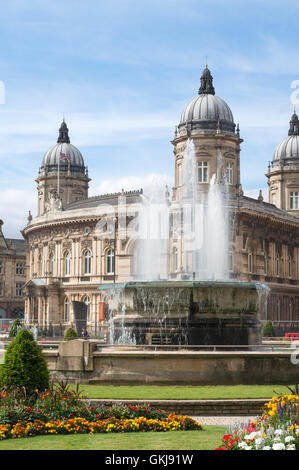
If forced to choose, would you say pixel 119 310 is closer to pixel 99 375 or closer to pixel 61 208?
pixel 99 375

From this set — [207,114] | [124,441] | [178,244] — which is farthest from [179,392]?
[207,114]

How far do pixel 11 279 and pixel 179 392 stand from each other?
97.7m

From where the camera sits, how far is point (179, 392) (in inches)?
739

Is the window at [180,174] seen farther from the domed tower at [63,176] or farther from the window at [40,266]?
the domed tower at [63,176]

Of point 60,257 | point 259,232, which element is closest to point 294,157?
point 259,232

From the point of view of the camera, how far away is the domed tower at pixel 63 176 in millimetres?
92938

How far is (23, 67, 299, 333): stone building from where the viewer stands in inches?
2569

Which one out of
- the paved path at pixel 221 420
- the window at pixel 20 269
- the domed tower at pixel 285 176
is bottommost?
the paved path at pixel 221 420

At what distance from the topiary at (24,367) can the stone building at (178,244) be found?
42481 mm

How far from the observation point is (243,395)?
18219mm

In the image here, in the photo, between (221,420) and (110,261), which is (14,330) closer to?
(110,261)

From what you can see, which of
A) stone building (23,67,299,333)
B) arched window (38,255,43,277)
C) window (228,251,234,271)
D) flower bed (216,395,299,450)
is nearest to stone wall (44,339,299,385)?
flower bed (216,395,299,450)

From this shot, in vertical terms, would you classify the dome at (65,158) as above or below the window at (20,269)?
above

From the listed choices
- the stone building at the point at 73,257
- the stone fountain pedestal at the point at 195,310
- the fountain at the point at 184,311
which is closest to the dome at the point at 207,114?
the stone building at the point at 73,257
